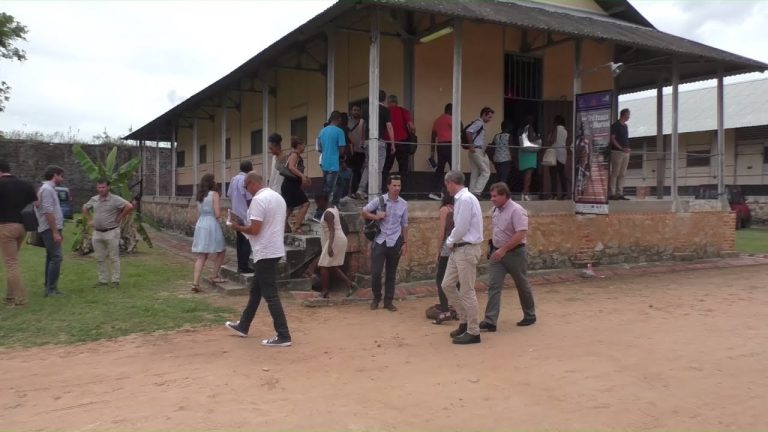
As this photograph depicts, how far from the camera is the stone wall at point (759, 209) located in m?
23.8

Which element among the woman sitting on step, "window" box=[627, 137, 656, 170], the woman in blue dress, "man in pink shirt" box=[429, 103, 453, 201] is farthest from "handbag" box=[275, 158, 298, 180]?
"window" box=[627, 137, 656, 170]

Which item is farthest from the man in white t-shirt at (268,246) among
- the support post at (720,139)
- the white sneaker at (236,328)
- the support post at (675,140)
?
the support post at (720,139)

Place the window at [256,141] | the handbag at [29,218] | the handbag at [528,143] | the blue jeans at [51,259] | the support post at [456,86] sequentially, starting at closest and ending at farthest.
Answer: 1. the handbag at [29,218]
2. the blue jeans at [51,259]
3. the support post at [456,86]
4. the handbag at [528,143]
5. the window at [256,141]

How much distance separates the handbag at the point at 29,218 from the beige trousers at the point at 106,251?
104cm

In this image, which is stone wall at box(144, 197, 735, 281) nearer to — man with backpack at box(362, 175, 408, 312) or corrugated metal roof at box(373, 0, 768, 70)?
man with backpack at box(362, 175, 408, 312)

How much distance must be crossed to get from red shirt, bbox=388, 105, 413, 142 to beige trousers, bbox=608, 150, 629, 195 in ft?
13.9

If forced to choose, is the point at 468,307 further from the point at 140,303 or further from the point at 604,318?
the point at 140,303

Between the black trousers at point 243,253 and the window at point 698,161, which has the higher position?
the window at point 698,161

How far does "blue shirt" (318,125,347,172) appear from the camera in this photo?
895 cm

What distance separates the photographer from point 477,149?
31.8 feet

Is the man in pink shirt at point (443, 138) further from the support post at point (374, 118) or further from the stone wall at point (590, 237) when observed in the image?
the support post at point (374, 118)

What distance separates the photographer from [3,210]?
7391mm

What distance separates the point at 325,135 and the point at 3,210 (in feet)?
14.2

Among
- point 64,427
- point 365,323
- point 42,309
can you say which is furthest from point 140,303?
point 64,427
